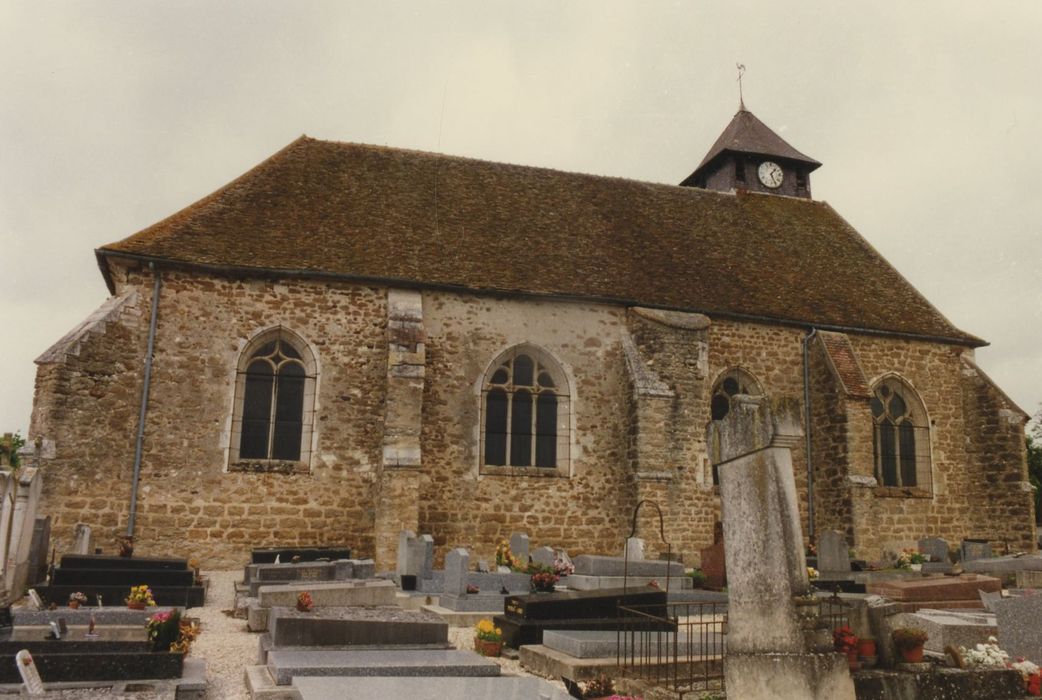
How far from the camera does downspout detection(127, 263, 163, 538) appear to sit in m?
13.2

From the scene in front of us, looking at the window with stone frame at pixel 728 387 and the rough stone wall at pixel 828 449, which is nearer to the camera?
the rough stone wall at pixel 828 449

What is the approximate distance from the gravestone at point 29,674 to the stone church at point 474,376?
8.24 meters

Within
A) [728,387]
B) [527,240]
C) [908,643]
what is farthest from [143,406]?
[908,643]

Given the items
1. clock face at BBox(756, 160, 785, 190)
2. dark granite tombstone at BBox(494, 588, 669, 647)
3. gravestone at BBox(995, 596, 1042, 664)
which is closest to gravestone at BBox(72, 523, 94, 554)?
dark granite tombstone at BBox(494, 588, 669, 647)

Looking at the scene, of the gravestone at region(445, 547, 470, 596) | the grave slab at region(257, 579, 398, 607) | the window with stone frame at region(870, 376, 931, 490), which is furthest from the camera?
the window with stone frame at region(870, 376, 931, 490)

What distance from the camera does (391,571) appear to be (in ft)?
43.4

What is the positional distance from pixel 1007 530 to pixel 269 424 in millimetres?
15572

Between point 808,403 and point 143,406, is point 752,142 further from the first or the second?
point 143,406

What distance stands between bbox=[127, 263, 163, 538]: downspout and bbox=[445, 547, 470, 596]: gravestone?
5690 mm

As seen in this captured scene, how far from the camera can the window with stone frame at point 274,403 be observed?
47.1 ft

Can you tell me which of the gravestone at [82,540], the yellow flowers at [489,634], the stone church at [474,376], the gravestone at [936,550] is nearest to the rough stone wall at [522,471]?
the stone church at [474,376]

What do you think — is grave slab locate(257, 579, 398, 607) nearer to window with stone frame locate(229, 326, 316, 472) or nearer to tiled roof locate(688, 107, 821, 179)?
window with stone frame locate(229, 326, 316, 472)

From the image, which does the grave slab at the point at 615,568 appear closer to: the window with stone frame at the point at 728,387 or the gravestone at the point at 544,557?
the gravestone at the point at 544,557

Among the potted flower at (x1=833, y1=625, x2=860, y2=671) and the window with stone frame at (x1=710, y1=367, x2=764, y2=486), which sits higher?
the window with stone frame at (x1=710, y1=367, x2=764, y2=486)
